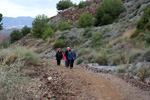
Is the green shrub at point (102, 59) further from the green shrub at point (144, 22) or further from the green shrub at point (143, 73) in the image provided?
the green shrub at point (144, 22)

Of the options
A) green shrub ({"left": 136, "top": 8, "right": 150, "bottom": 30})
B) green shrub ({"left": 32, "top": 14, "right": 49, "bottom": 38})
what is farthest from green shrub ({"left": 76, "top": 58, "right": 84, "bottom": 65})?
green shrub ({"left": 32, "top": 14, "right": 49, "bottom": 38})

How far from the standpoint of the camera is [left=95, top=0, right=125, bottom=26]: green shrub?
32.9 m

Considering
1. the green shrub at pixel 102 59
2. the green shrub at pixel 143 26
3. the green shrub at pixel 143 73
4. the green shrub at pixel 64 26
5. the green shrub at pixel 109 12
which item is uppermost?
the green shrub at pixel 109 12

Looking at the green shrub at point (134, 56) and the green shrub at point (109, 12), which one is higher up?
the green shrub at point (109, 12)

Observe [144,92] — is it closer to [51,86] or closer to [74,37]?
[51,86]

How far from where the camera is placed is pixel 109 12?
33938mm

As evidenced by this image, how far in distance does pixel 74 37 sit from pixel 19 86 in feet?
78.2

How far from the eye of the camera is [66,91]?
660 centimetres

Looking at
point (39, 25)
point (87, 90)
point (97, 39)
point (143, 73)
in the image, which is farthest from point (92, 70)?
point (39, 25)

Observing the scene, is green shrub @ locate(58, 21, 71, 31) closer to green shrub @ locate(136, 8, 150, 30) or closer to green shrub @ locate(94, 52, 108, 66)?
green shrub @ locate(136, 8, 150, 30)

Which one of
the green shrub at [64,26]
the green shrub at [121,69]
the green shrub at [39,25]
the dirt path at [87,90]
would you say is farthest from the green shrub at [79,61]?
the green shrub at [39,25]

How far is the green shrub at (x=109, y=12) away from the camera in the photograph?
32.9 meters

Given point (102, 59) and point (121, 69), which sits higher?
point (102, 59)

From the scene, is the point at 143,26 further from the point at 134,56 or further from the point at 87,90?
the point at 87,90
